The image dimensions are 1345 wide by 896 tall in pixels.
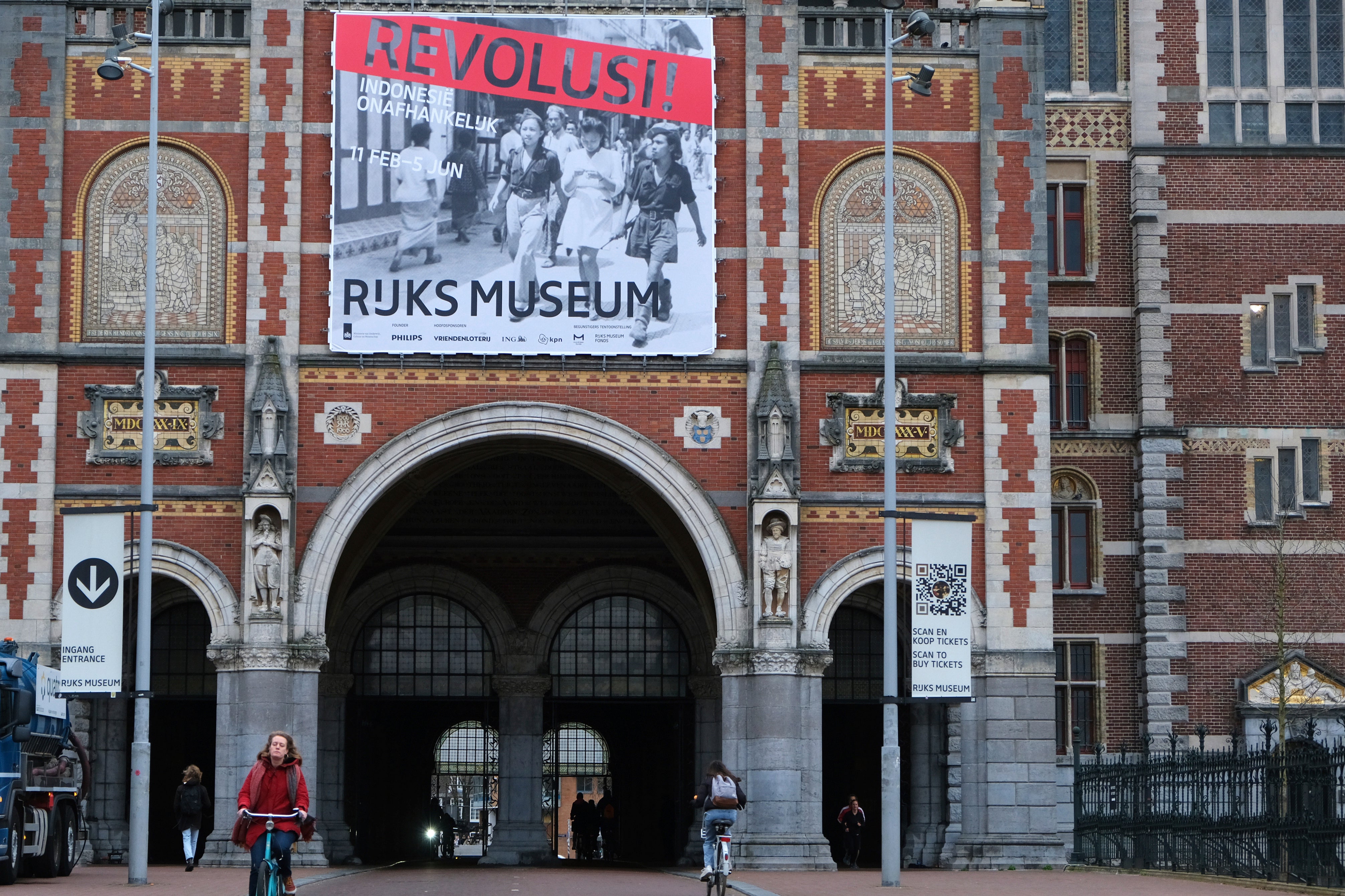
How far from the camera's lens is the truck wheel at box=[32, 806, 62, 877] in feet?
91.2

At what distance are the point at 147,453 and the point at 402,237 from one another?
6966 millimetres

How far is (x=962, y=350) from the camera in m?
34.2

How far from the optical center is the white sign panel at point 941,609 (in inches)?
1193

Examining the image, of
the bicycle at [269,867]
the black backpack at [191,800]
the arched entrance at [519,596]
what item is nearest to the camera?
the bicycle at [269,867]

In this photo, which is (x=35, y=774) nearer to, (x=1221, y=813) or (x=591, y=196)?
(x=591, y=196)

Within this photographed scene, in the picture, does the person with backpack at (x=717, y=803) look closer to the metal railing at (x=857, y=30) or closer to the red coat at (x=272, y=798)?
the red coat at (x=272, y=798)

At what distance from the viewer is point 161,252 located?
111 ft

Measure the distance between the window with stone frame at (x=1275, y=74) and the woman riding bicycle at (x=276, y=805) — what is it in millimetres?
31356

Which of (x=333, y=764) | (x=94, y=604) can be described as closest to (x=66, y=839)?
(x=94, y=604)

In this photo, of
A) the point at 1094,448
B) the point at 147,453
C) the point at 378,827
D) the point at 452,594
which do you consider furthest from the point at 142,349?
the point at 1094,448

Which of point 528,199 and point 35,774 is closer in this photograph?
point 35,774

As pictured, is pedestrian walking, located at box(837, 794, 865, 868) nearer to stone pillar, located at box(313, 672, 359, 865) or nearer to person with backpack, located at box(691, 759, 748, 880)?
stone pillar, located at box(313, 672, 359, 865)

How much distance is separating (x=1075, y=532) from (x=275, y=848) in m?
28.9

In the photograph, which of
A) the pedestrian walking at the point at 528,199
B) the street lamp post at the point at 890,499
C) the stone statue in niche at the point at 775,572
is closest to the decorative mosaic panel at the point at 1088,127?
the street lamp post at the point at 890,499
